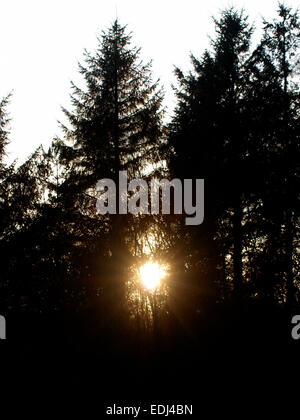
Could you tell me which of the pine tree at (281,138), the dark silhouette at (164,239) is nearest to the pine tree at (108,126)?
the dark silhouette at (164,239)

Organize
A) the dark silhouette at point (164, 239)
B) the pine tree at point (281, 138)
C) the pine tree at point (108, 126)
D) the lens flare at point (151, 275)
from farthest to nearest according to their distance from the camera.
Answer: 1. the pine tree at point (108, 126)
2. the pine tree at point (281, 138)
3. the lens flare at point (151, 275)
4. the dark silhouette at point (164, 239)

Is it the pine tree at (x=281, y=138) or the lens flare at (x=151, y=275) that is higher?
the pine tree at (x=281, y=138)

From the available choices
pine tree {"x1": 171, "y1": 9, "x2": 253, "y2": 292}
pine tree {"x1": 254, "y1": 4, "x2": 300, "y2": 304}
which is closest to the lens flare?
pine tree {"x1": 171, "y1": 9, "x2": 253, "y2": 292}

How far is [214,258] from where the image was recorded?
1055 cm

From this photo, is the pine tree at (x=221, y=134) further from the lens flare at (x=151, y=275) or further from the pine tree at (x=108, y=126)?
the lens flare at (x=151, y=275)

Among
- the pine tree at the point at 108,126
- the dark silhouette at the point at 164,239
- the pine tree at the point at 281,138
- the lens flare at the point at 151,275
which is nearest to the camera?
the dark silhouette at the point at 164,239

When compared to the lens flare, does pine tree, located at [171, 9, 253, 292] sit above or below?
above

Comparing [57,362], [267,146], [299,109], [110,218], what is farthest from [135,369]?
[299,109]

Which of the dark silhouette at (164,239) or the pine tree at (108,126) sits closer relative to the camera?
the dark silhouette at (164,239)

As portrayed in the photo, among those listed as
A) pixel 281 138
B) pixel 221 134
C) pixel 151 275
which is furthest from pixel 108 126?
pixel 151 275

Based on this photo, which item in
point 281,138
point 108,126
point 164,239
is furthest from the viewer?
point 108,126

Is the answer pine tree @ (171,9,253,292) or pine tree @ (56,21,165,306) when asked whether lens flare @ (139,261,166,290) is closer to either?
pine tree @ (171,9,253,292)

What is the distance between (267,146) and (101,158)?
20.3 ft

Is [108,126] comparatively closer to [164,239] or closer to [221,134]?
[221,134]
